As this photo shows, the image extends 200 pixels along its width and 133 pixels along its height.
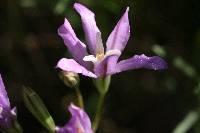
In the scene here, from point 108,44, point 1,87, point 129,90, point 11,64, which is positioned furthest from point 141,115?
point 1,87

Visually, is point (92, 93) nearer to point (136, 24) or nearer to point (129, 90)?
point (129, 90)

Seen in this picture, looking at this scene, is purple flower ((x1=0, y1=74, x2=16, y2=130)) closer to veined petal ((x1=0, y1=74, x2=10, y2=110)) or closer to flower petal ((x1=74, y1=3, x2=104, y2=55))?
Answer: veined petal ((x1=0, y1=74, x2=10, y2=110))

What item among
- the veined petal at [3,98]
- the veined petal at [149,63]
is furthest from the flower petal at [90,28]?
the veined petal at [3,98]

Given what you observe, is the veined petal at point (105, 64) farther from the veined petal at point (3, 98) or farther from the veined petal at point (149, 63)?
the veined petal at point (3, 98)

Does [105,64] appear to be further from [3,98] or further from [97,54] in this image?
[3,98]

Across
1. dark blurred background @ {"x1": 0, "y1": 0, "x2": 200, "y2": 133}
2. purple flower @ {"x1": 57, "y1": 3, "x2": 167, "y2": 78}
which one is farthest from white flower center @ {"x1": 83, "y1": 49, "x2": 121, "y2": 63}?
dark blurred background @ {"x1": 0, "y1": 0, "x2": 200, "y2": 133}

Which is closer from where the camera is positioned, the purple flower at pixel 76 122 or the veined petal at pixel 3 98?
the purple flower at pixel 76 122

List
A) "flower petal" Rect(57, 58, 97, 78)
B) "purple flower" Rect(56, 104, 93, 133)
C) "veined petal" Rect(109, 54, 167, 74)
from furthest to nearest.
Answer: "veined petal" Rect(109, 54, 167, 74) → "flower petal" Rect(57, 58, 97, 78) → "purple flower" Rect(56, 104, 93, 133)

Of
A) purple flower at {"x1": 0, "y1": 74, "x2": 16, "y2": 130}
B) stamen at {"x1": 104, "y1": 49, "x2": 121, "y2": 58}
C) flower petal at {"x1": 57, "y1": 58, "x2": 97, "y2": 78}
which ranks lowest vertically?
purple flower at {"x1": 0, "y1": 74, "x2": 16, "y2": 130}
